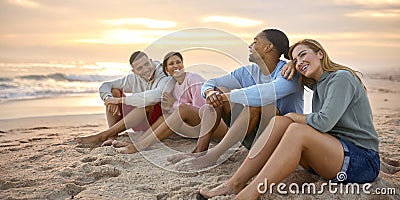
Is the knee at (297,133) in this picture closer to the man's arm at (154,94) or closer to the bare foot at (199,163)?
the bare foot at (199,163)

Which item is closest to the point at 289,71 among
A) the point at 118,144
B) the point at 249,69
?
the point at 249,69

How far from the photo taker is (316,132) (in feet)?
6.81

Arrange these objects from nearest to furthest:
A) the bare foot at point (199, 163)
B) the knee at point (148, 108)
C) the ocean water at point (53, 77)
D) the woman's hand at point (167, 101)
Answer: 1. the bare foot at point (199, 163)
2. the woman's hand at point (167, 101)
3. the knee at point (148, 108)
4. the ocean water at point (53, 77)

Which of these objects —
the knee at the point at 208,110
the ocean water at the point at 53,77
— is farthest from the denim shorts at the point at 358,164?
the ocean water at the point at 53,77

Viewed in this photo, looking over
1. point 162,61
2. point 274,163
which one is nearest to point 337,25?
point 162,61

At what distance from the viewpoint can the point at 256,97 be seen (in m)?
2.52

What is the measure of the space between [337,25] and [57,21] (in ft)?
17.7

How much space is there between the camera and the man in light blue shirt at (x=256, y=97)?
2.52m

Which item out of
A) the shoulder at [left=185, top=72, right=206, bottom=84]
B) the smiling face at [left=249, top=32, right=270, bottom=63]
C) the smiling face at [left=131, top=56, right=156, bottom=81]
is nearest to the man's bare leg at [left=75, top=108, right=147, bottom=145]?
the smiling face at [left=131, top=56, right=156, bottom=81]

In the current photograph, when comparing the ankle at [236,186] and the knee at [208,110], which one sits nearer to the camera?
the ankle at [236,186]

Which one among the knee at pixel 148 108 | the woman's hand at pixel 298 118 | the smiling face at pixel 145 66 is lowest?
the knee at pixel 148 108

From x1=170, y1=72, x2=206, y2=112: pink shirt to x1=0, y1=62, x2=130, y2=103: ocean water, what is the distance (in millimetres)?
4459

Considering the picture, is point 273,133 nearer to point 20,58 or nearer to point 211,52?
point 211,52

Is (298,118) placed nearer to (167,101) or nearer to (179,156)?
(179,156)
